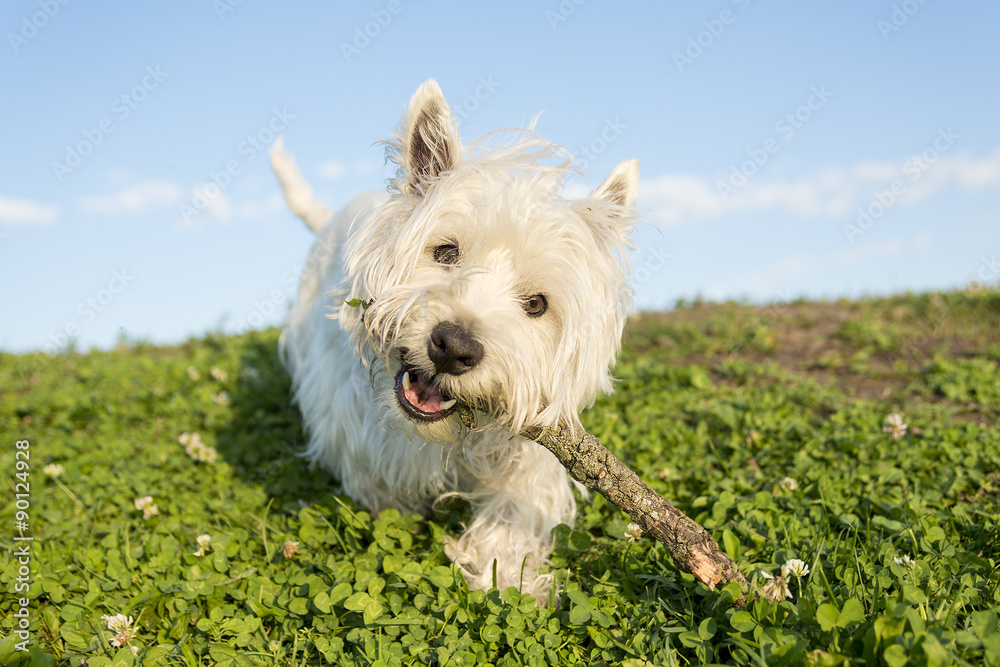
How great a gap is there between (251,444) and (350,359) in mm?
1688

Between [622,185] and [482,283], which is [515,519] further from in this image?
[622,185]

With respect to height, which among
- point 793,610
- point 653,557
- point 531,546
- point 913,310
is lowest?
point 531,546

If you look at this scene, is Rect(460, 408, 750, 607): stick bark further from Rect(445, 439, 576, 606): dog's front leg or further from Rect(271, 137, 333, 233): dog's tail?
Rect(271, 137, 333, 233): dog's tail

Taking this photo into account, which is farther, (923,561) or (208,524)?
(208,524)

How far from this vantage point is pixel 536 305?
A: 266cm

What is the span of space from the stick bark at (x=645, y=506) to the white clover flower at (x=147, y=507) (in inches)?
84.4

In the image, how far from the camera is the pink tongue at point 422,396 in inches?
98.3

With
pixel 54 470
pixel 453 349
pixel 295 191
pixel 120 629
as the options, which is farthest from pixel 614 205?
pixel 295 191

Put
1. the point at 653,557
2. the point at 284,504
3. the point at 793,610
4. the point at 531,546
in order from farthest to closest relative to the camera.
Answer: the point at 284,504
the point at 531,546
the point at 653,557
the point at 793,610

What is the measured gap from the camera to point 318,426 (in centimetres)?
395

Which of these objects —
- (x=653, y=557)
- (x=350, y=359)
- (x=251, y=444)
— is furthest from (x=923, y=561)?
(x=251, y=444)

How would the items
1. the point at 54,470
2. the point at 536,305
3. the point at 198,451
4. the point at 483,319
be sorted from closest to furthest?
1. the point at 483,319
2. the point at 536,305
3. the point at 54,470
4. the point at 198,451

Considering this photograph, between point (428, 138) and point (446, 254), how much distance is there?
1.93 feet

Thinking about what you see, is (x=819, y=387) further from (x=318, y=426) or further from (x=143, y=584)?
(x=143, y=584)
